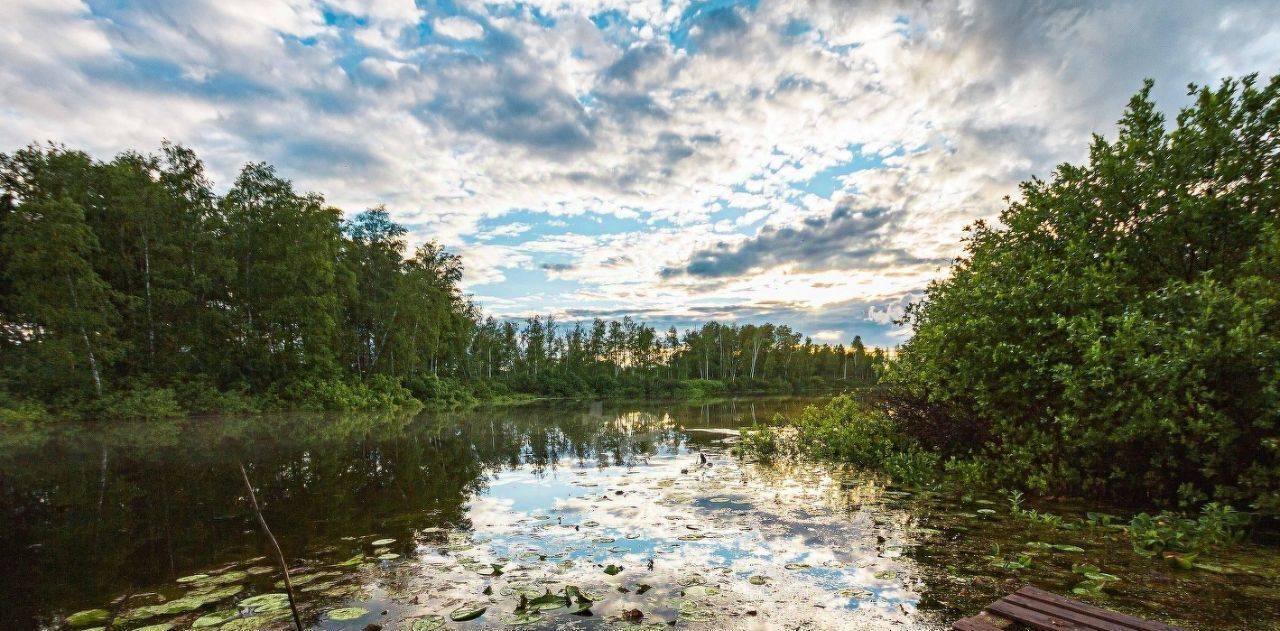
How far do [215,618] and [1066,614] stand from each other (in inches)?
287

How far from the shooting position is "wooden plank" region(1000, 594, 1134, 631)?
3486 mm

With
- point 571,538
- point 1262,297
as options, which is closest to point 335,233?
point 571,538

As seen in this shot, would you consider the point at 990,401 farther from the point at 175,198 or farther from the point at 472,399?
the point at 472,399

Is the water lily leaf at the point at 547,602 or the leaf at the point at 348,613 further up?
the water lily leaf at the point at 547,602

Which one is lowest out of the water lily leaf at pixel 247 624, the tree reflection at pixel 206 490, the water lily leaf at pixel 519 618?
the tree reflection at pixel 206 490

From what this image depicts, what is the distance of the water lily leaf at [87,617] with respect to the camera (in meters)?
4.78

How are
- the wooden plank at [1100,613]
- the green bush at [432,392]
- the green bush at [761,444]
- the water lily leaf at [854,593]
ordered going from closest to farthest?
1. the wooden plank at [1100,613]
2. the water lily leaf at [854,593]
3. the green bush at [761,444]
4. the green bush at [432,392]

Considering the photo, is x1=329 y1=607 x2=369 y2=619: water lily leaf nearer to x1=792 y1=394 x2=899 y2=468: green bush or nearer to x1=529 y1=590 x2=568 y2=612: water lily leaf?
x1=529 y1=590 x2=568 y2=612: water lily leaf

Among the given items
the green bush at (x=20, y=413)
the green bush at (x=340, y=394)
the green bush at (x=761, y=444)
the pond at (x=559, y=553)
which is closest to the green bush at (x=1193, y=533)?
the pond at (x=559, y=553)

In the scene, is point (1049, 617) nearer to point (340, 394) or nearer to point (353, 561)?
point (353, 561)

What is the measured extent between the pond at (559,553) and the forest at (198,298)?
618cm

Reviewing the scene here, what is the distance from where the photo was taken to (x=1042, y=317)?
26.7 ft

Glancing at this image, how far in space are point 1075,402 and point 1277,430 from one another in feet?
6.11

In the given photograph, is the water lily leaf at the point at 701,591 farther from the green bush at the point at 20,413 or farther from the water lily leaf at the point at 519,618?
the green bush at the point at 20,413
